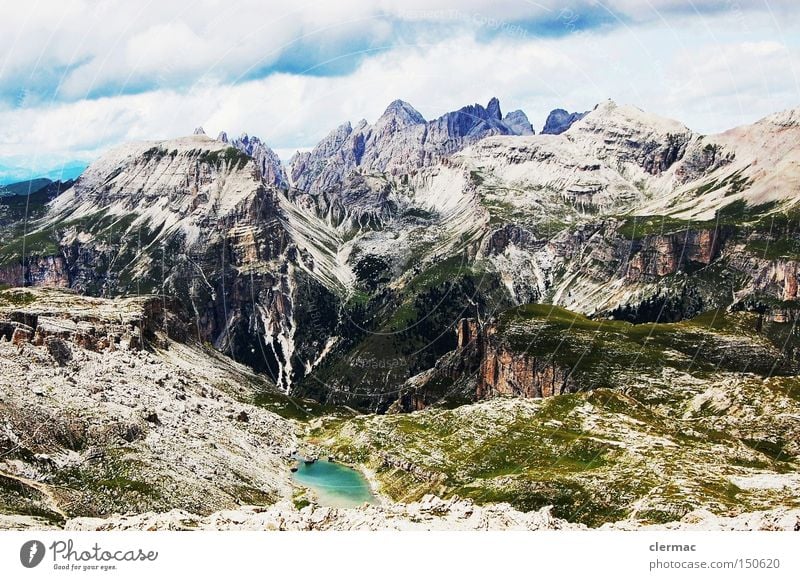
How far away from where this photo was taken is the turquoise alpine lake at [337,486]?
16525cm

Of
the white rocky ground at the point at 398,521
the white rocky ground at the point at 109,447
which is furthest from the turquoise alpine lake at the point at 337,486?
the white rocky ground at the point at 398,521

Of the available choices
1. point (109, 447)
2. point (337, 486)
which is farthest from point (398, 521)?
point (337, 486)

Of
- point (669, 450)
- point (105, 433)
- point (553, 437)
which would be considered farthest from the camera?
point (553, 437)

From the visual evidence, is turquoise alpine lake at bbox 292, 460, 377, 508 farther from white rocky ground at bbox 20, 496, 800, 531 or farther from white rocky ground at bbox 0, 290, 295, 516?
white rocky ground at bbox 20, 496, 800, 531

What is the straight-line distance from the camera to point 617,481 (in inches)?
5733

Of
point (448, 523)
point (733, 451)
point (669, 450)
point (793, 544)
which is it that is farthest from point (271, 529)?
point (733, 451)

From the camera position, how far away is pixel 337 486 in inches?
7146

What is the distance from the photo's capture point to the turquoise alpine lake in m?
165

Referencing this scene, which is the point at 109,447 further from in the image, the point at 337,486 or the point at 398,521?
the point at 398,521

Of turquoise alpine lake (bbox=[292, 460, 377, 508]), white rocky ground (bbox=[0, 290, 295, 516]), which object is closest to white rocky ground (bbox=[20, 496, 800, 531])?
white rocky ground (bbox=[0, 290, 295, 516])

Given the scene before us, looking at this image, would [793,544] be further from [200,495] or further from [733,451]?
[733,451]

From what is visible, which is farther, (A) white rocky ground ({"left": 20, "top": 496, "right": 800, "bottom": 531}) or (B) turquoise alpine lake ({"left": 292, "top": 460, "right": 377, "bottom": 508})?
(B) turquoise alpine lake ({"left": 292, "top": 460, "right": 377, "bottom": 508})

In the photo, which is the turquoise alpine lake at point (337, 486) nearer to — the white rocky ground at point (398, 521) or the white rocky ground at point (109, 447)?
the white rocky ground at point (109, 447)

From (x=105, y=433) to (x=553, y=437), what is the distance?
101 m
